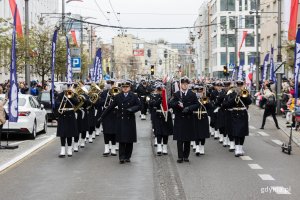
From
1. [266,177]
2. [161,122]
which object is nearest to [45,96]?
[161,122]

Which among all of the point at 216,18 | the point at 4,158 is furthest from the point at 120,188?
the point at 216,18

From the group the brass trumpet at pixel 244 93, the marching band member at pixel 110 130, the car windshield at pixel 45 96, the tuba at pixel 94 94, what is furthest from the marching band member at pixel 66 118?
the car windshield at pixel 45 96

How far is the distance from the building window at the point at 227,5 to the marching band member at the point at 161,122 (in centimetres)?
7820

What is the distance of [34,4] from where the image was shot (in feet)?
195

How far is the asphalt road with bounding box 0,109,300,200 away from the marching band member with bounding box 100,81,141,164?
354 millimetres

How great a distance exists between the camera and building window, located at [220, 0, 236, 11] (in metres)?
91.6

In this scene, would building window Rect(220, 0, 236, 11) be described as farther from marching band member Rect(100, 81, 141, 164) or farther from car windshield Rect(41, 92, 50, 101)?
marching band member Rect(100, 81, 141, 164)

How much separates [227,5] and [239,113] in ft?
259

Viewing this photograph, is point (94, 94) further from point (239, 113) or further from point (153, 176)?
point (153, 176)

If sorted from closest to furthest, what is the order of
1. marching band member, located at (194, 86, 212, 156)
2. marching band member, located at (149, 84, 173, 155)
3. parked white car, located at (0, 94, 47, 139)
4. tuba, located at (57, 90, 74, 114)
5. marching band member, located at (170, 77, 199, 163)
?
marching band member, located at (170, 77, 199, 163)
marching band member, located at (194, 86, 212, 156)
tuba, located at (57, 90, 74, 114)
marching band member, located at (149, 84, 173, 155)
parked white car, located at (0, 94, 47, 139)

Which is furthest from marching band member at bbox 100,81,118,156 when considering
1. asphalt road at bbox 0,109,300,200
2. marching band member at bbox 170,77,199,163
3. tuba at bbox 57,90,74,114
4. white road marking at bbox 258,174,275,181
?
A: white road marking at bbox 258,174,275,181

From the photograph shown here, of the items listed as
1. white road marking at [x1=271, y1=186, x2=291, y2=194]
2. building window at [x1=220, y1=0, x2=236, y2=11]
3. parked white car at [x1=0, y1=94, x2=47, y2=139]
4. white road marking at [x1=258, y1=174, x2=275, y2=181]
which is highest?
building window at [x1=220, y1=0, x2=236, y2=11]

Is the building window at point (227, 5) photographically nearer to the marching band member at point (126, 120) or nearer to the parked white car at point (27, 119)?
the parked white car at point (27, 119)

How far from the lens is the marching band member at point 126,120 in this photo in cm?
1329
